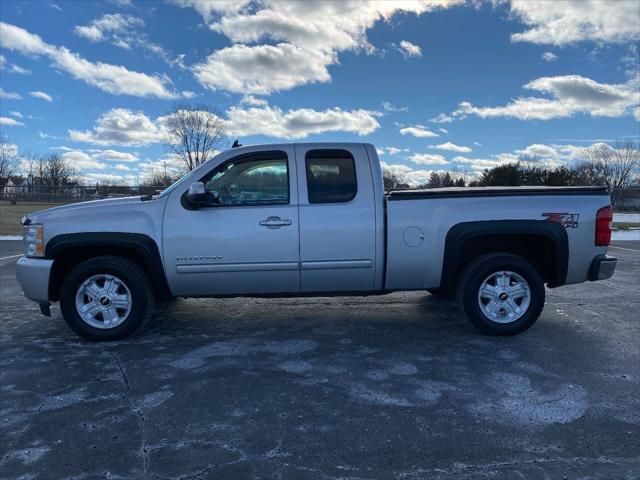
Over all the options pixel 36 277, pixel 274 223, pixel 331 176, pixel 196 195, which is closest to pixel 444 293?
pixel 331 176

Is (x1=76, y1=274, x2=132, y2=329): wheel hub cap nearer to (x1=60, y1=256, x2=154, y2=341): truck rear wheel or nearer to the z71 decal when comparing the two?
(x1=60, y1=256, x2=154, y2=341): truck rear wheel

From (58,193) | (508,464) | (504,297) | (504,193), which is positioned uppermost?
(58,193)

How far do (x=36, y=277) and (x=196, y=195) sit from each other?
1.79m

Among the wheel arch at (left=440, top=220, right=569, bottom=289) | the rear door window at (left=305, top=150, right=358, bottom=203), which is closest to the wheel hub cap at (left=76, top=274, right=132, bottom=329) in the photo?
the rear door window at (left=305, top=150, right=358, bottom=203)

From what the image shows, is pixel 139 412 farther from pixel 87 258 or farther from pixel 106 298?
pixel 87 258

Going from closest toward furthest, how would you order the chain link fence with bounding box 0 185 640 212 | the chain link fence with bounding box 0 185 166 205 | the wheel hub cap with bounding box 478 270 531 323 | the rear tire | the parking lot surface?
the parking lot surface, the wheel hub cap with bounding box 478 270 531 323, the rear tire, the chain link fence with bounding box 0 185 640 212, the chain link fence with bounding box 0 185 166 205

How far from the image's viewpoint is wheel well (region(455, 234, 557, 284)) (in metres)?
4.91

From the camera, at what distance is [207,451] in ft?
9.18

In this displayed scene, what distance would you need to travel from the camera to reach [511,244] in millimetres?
5008

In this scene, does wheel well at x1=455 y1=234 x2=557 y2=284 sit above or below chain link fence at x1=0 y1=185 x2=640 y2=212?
below

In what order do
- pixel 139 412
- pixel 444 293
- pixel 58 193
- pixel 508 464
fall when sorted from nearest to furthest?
1. pixel 508 464
2. pixel 139 412
3. pixel 444 293
4. pixel 58 193

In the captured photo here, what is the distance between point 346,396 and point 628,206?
1163 inches

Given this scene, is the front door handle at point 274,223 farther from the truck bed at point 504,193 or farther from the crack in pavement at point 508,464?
the crack in pavement at point 508,464

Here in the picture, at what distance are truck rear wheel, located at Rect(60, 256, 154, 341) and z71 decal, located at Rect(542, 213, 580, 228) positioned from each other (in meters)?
4.05
